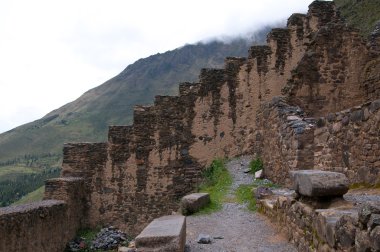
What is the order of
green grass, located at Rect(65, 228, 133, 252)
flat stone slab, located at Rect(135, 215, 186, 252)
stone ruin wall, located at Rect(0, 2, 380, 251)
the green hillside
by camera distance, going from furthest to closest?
the green hillside, stone ruin wall, located at Rect(0, 2, 380, 251), green grass, located at Rect(65, 228, 133, 252), flat stone slab, located at Rect(135, 215, 186, 252)

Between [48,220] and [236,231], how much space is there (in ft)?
25.3

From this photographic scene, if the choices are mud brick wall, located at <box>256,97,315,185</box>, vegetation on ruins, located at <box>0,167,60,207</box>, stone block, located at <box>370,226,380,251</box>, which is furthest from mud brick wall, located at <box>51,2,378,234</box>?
vegetation on ruins, located at <box>0,167,60,207</box>

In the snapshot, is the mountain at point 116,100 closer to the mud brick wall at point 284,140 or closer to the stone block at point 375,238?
the mud brick wall at point 284,140

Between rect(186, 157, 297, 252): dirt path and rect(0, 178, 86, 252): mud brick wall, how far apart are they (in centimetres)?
515

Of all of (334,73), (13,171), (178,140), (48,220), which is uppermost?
(334,73)

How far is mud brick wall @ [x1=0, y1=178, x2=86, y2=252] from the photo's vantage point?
1288 cm

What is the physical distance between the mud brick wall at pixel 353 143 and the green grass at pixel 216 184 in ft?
9.19

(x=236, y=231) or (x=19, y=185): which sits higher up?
(x=236, y=231)

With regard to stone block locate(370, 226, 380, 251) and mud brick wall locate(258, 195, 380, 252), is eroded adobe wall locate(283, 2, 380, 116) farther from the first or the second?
stone block locate(370, 226, 380, 251)

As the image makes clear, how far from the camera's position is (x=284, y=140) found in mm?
11812

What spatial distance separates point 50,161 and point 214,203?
348 feet

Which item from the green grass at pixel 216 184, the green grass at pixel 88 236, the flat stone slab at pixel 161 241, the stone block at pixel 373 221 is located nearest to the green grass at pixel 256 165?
the green grass at pixel 216 184

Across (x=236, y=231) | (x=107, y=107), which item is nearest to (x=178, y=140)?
(x=236, y=231)

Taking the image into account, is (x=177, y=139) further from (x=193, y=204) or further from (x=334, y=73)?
(x=193, y=204)
